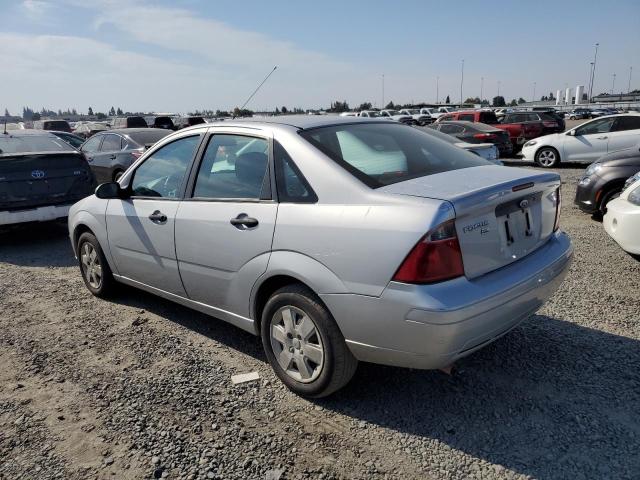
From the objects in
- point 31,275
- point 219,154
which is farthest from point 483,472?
point 31,275

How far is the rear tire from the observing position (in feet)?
16.0

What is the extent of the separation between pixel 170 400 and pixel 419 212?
6.46 ft

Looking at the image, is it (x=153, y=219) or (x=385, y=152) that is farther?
(x=153, y=219)

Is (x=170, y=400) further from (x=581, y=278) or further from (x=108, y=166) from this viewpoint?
(x=108, y=166)

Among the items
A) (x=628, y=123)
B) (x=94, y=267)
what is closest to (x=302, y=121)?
(x=94, y=267)

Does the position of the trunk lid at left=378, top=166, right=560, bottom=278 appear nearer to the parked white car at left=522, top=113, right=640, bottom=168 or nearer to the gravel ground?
the gravel ground

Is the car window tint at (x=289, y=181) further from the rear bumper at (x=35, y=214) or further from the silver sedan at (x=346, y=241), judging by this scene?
the rear bumper at (x=35, y=214)

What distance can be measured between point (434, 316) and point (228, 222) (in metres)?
1.53

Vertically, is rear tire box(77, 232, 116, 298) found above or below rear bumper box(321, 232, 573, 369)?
below

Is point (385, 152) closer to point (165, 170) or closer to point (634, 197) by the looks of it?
point (165, 170)

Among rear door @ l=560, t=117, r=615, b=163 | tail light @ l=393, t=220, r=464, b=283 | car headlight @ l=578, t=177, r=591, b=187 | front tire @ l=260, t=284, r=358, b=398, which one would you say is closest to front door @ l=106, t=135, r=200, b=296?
front tire @ l=260, t=284, r=358, b=398

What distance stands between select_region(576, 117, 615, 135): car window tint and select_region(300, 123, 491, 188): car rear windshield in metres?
12.0

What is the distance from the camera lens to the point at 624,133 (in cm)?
1323

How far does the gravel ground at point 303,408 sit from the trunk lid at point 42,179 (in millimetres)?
3357
